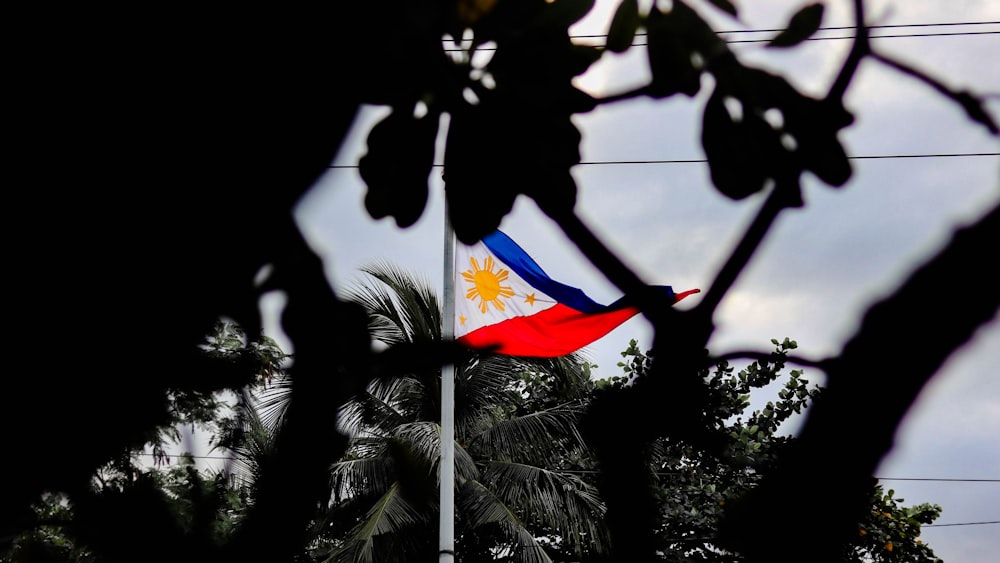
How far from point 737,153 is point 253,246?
0.54m

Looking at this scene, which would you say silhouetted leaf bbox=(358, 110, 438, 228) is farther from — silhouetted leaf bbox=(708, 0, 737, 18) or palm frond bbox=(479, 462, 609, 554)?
palm frond bbox=(479, 462, 609, 554)

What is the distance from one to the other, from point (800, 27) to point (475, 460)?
28.7 ft

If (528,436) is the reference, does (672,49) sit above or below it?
below

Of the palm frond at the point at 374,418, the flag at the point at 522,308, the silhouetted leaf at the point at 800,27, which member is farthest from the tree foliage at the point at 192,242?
the palm frond at the point at 374,418

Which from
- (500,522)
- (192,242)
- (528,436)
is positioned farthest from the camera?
(528,436)

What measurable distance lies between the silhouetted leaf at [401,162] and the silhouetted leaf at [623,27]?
0.81 ft

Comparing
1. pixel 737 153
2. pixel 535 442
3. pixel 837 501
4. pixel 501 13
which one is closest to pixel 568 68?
pixel 501 13

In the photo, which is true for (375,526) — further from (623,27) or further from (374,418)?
(623,27)

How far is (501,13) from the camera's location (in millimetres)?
947

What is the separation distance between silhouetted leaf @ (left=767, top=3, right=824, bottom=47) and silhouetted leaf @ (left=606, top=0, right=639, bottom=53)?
0.16 meters

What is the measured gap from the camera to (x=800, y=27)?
3.20 feet

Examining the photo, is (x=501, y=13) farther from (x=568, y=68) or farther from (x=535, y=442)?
(x=535, y=442)

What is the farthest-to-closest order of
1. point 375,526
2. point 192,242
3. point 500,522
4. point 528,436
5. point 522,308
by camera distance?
point 528,436 < point 500,522 < point 375,526 < point 522,308 < point 192,242

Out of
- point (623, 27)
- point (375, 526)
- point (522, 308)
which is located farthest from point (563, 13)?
point (375, 526)
